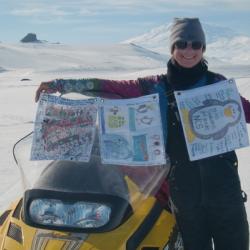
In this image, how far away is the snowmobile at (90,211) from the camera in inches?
84.0

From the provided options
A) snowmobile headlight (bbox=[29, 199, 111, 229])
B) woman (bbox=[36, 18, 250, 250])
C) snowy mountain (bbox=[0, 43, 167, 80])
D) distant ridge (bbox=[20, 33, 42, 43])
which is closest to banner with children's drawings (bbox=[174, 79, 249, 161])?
woman (bbox=[36, 18, 250, 250])

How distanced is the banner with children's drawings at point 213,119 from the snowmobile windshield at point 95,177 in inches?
9.0

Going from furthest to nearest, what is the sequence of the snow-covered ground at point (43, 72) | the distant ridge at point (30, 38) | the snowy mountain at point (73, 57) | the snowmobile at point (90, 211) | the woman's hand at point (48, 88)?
1. the distant ridge at point (30, 38)
2. the snowy mountain at point (73, 57)
3. the snow-covered ground at point (43, 72)
4. the woman's hand at point (48, 88)
5. the snowmobile at point (90, 211)

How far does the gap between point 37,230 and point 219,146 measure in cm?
101

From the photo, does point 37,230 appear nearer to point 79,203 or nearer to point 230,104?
point 79,203

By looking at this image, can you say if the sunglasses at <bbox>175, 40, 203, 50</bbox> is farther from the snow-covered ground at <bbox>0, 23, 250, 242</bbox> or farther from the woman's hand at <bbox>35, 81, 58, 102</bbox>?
the snow-covered ground at <bbox>0, 23, 250, 242</bbox>

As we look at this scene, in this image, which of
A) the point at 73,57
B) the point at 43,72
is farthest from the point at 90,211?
the point at 73,57

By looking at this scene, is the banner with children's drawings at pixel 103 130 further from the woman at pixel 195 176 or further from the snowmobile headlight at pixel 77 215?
the snowmobile headlight at pixel 77 215

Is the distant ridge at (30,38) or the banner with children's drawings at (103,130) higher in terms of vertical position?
the distant ridge at (30,38)

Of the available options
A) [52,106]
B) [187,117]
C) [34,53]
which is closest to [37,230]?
[52,106]

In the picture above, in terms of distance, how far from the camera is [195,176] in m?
2.54

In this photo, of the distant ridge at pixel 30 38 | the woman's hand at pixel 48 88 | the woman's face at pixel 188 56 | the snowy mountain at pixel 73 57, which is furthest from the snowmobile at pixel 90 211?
the distant ridge at pixel 30 38

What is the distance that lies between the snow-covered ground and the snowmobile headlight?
272 centimetres

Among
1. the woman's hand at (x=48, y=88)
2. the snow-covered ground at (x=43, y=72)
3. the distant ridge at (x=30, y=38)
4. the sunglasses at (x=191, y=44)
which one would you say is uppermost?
the distant ridge at (x=30, y=38)
